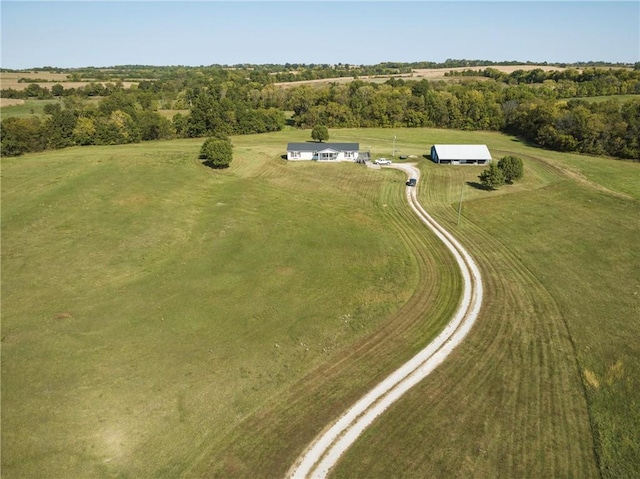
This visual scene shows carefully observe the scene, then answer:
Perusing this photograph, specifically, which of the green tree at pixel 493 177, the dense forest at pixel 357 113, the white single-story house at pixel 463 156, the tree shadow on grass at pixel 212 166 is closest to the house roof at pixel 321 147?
the tree shadow on grass at pixel 212 166

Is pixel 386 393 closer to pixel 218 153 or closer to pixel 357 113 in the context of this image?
pixel 218 153

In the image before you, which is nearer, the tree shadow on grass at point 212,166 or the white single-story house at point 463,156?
the tree shadow on grass at point 212,166

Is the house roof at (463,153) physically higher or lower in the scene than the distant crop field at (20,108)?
lower

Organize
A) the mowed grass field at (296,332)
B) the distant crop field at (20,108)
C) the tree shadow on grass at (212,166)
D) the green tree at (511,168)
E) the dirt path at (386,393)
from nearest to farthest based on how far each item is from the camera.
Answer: the dirt path at (386,393), the mowed grass field at (296,332), the green tree at (511,168), the tree shadow on grass at (212,166), the distant crop field at (20,108)

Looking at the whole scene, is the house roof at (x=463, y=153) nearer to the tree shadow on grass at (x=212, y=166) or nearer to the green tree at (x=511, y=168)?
the green tree at (x=511, y=168)

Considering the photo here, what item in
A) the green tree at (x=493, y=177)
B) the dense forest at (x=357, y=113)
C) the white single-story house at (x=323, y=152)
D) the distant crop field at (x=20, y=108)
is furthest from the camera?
the distant crop field at (x=20, y=108)

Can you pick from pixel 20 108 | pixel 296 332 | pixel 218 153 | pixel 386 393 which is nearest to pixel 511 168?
pixel 218 153

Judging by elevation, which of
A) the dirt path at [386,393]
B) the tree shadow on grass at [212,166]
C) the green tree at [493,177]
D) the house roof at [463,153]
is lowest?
the dirt path at [386,393]
